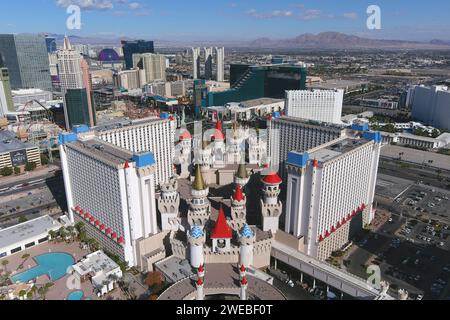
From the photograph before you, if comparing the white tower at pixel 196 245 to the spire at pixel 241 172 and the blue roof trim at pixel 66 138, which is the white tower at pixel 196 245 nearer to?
the spire at pixel 241 172

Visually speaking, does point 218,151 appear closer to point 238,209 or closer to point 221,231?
point 238,209

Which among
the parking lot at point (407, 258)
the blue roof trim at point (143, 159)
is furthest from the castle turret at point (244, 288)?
the blue roof trim at point (143, 159)

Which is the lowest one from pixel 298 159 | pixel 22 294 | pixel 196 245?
pixel 22 294

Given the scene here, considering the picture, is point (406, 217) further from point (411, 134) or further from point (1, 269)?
point (1, 269)

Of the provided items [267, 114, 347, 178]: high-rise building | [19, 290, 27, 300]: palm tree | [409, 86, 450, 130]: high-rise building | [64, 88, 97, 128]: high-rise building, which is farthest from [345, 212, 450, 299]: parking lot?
[64, 88, 97, 128]: high-rise building

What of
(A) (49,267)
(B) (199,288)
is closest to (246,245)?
(B) (199,288)
